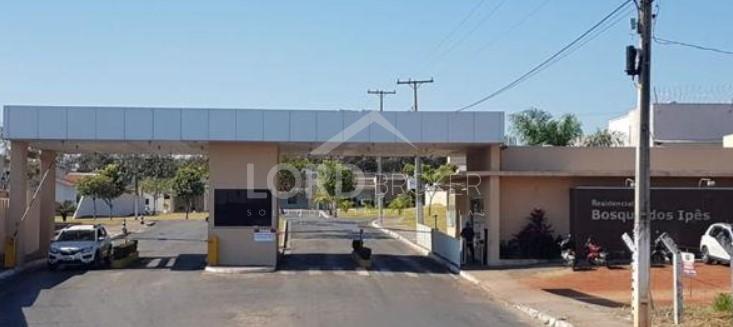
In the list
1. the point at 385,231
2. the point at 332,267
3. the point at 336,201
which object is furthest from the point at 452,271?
the point at 336,201

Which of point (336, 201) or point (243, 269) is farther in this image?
point (336, 201)

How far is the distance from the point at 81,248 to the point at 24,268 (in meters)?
2.47

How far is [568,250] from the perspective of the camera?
100 ft

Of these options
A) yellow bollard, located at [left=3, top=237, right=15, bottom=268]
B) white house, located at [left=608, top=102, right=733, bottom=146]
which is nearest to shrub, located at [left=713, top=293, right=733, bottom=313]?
yellow bollard, located at [left=3, top=237, right=15, bottom=268]

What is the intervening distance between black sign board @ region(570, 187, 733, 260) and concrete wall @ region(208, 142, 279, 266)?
35.7 ft

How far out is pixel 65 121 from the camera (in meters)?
31.6

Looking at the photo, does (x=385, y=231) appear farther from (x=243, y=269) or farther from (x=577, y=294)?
(x=577, y=294)

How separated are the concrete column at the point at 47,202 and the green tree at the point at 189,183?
2334 inches

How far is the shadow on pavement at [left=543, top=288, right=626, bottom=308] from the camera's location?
21172 millimetres

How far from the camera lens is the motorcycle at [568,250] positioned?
30008 millimetres

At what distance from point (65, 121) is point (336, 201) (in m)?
63.0

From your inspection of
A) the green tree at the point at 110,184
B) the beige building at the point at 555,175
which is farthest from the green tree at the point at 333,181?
the beige building at the point at 555,175

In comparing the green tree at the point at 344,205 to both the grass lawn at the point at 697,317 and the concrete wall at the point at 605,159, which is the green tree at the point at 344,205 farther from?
the grass lawn at the point at 697,317

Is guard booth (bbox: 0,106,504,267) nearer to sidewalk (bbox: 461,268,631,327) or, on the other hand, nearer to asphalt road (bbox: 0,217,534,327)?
asphalt road (bbox: 0,217,534,327)
